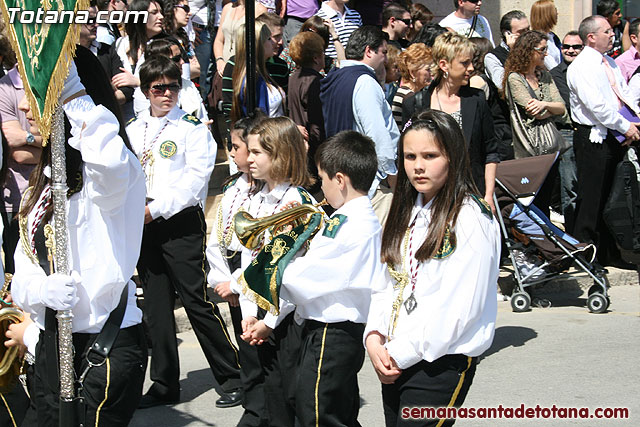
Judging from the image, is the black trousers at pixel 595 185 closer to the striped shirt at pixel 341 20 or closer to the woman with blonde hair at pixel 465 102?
the woman with blonde hair at pixel 465 102

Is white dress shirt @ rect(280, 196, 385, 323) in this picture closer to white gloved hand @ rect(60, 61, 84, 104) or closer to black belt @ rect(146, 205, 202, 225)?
white gloved hand @ rect(60, 61, 84, 104)

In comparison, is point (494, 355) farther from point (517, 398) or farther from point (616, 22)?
point (616, 22)

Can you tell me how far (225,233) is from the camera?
5.30 m

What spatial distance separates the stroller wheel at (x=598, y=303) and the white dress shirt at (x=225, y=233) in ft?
12.5

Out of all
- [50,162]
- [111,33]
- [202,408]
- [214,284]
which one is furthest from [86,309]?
[111,33]

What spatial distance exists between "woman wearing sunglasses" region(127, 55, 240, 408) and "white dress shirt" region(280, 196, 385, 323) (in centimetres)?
172

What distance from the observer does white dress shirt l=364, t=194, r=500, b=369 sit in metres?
3.41

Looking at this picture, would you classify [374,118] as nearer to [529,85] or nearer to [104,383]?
[529,85]

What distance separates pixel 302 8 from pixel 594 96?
338cm

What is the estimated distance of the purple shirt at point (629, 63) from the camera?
9.98 meters

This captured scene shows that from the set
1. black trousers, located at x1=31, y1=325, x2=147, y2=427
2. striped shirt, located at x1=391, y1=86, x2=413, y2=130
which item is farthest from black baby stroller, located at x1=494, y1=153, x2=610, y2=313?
black trousers, located at x1=31, y1=325, x2=147, y2=427

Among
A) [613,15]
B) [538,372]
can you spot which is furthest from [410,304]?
[613,15]

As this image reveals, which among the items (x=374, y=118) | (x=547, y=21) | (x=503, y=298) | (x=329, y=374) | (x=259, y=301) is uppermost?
(x=547, y=21)

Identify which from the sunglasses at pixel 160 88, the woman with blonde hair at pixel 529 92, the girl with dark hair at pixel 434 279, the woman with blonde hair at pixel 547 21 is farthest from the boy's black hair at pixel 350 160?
the woman with blonde hair at pixel 547 21
